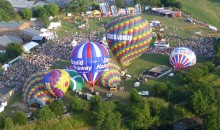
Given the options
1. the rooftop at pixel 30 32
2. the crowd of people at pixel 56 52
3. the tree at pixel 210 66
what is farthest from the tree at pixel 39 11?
the tree at pixel 210 66

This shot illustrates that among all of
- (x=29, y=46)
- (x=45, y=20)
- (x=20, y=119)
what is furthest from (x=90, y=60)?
(x=45, y=20)

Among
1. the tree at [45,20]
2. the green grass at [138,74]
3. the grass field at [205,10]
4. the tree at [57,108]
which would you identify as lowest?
the grass field at [205,10]

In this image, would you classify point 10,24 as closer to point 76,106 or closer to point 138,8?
point 138,8

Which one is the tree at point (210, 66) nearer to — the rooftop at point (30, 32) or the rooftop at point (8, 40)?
the rooftop at point (30, 32)

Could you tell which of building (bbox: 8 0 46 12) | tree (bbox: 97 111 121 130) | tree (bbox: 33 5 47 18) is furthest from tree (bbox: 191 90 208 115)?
building (bbox: 8 0 46 12)

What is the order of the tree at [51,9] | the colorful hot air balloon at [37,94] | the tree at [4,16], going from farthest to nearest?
the tree at [51,9] → the tree at [4,16] → the colorful hot air balloon at [37,94]

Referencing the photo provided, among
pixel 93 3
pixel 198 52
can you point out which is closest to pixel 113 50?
pixel 198 52
